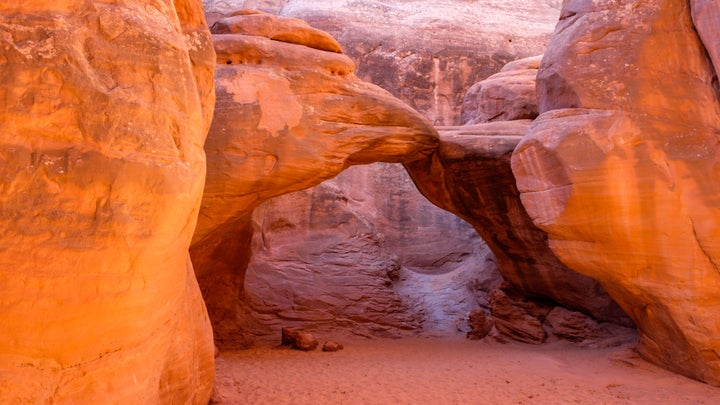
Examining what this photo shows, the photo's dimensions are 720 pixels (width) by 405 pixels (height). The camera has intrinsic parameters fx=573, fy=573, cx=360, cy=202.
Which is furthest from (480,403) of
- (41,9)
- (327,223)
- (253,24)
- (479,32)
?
(479,32)

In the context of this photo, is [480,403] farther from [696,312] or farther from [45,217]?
[45,217]

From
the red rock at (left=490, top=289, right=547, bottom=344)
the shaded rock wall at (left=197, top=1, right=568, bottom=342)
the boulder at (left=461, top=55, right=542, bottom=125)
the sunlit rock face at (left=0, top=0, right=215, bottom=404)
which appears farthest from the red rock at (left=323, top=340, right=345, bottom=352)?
the sunlit rock face at (left=0, top=0, right=215, bottom=404)

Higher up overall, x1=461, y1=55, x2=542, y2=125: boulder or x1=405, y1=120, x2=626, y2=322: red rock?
x1=461, y1=55, x2=542, y2=125: boulder

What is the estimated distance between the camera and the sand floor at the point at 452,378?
6.65 metres

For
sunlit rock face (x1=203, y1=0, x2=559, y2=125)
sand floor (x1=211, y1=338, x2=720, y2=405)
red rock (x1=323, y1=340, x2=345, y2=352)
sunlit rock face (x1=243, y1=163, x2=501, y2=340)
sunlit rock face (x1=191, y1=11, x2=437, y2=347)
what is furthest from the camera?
sunlit rock face (x1=203, y1=0, x2=559, y2=125)

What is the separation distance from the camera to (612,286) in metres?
7.96

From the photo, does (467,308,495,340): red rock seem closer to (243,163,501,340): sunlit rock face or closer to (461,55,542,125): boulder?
(243,163,501,340): sunlit rock face

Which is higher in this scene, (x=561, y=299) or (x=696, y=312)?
(x=696, y=312)

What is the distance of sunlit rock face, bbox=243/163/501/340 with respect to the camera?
1181cm

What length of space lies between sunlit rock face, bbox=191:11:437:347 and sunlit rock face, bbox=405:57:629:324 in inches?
45.3

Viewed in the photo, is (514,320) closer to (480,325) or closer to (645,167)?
(480,325)

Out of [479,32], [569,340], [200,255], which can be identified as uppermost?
[479,32]

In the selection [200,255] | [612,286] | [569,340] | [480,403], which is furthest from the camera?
[569,340]

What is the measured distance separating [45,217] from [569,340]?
31.2ft
